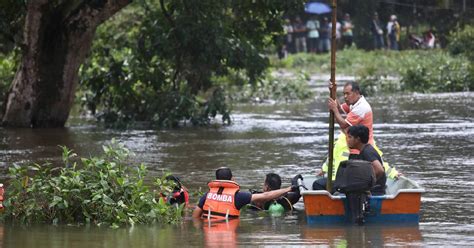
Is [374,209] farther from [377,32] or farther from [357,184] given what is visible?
[377,32]

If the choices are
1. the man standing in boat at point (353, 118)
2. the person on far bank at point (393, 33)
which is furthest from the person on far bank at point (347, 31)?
the man standing in boat at point (353, 118)

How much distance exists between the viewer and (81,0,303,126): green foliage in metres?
24.6

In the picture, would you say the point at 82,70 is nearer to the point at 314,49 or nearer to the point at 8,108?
the point at 8,108

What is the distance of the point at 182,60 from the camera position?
25.6 m

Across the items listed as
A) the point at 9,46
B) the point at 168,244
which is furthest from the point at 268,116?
the point at 168,244

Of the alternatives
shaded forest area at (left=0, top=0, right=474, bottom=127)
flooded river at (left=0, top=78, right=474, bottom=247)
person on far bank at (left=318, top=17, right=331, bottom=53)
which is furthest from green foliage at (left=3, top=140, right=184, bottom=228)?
person on far bank at (left=318, top=17, right=331, bottom=53)

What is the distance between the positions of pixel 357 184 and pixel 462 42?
28887 mm

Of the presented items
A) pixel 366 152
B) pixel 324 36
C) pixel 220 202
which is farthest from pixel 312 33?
pixel 366 152

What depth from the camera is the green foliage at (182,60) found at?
24641 millimetres

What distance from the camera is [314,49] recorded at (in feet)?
156

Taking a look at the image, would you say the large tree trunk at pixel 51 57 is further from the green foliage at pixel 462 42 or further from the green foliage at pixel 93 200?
the green foliage at pixel 462 42

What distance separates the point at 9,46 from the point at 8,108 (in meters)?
2.79

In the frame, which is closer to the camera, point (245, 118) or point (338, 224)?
point (338, 224)

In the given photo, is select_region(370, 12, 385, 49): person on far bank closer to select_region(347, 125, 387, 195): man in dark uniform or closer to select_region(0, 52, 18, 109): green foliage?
select_region(0, 52, 18, 109): green foliage
